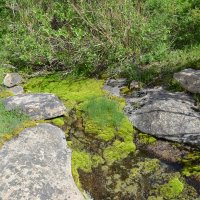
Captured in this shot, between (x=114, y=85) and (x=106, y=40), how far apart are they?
1297mm

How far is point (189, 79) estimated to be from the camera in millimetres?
7289

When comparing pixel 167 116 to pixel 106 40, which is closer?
pixel 167 116

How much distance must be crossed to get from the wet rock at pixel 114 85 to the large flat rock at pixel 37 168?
6.65 ft

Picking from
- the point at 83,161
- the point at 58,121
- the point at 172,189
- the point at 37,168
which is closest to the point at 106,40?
the point at 58,121

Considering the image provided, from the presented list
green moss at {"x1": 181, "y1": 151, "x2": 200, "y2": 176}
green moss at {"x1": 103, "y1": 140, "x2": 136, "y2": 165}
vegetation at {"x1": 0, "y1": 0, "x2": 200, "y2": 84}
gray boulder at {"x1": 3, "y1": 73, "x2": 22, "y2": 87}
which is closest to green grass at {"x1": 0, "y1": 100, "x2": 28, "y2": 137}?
green moss at {"x1": 103, "y1": 140, "x2": 136, "y2": 165}

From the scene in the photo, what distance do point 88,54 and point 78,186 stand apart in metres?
4.15

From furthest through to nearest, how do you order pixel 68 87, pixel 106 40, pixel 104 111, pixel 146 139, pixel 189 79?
pixel 106 40 < pixel 68 87 < pixel 189 79 < pixel 104 111 < pixel 146 139

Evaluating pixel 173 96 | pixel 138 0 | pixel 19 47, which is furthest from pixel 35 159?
pixel 138 0

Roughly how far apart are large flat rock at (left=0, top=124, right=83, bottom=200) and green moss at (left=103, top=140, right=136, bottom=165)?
0.63 metres

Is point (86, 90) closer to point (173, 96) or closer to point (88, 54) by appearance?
point (88, 54)

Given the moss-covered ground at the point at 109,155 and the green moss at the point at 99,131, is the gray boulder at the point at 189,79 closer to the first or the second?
the moss-covered ground at the point at 109,155

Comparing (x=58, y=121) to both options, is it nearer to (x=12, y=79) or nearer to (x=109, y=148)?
(x=109, y=148)

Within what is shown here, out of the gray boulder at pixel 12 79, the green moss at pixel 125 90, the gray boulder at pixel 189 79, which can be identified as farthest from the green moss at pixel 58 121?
the gray boulder at pixel 189 79

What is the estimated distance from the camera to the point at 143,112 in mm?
6480
